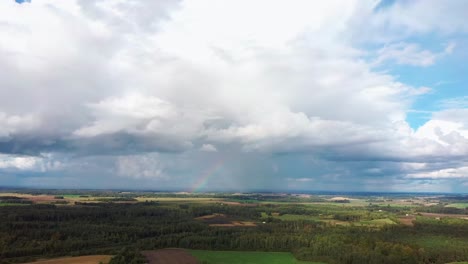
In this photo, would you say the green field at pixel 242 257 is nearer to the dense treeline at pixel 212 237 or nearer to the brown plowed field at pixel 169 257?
the brown plowed field at pixel 169 257

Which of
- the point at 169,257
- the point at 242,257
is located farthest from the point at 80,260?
the point at 242,257

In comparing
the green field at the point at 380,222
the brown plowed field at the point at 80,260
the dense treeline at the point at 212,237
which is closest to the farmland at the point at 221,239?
the dense treeline at the point at 212,237

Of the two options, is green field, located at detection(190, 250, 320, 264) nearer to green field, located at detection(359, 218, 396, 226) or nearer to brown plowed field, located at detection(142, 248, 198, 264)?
brown plowed field, located at detection(142, 248, 198, 264)

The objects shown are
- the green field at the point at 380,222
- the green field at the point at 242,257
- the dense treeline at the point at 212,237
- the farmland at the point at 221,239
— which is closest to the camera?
the green field at the point at 242,257

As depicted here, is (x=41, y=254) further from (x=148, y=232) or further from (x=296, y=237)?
(x=296, y=237)

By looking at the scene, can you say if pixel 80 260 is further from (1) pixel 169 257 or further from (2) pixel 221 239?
(2) pixel 221 239

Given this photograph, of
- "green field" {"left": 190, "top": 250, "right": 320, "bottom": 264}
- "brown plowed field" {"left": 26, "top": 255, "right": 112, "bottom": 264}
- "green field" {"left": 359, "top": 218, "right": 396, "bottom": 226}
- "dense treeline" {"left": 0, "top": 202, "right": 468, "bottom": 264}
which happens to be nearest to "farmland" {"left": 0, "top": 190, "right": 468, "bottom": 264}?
"dense treeline" {"left": 0, "top": 202, "right": 468, "bottom": 264}

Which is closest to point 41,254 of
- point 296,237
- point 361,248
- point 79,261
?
point 79,261
